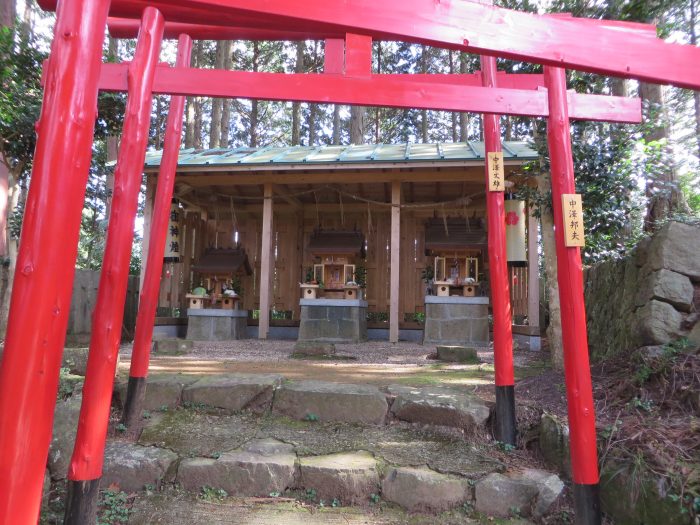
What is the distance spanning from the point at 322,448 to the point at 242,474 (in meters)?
0.57

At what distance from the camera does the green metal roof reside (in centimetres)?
805

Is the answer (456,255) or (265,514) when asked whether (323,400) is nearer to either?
(265,514)

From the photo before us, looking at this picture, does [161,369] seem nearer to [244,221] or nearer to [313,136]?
[244,221]

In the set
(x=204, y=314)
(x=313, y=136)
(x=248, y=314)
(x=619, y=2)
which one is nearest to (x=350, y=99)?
(x=619, y=2)

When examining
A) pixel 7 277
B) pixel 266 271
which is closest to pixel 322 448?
pixel 7 277

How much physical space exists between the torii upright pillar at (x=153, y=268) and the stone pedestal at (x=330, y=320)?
210 inches

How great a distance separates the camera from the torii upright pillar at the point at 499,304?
11.0 feet

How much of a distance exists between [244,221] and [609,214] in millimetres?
8356

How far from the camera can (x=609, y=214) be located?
545cm

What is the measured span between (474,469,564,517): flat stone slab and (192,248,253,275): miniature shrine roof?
8.25 metres

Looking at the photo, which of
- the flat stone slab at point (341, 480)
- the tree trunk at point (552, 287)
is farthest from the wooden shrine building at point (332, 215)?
the flat stone slab at point (341, 480)

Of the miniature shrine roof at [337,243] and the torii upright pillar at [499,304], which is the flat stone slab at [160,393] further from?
the miniature shrine roof at [337,243]

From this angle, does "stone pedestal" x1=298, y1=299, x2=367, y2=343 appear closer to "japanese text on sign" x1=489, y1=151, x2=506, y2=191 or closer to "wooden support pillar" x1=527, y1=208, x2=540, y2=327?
"wooden support pillar" x1=527, y1=208, x2=540, y2=327

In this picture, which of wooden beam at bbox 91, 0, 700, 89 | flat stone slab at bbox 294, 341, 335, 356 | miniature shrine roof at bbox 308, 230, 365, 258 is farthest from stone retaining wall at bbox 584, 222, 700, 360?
miniature shrine roof at bbox 308, 230, 365, 258
